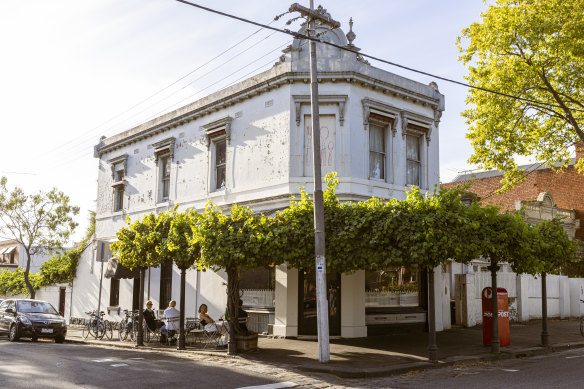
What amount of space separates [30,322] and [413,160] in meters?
14.1

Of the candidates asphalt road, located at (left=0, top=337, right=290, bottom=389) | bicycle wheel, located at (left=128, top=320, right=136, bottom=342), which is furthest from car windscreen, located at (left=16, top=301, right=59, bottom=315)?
asphalt road, located at (left=0, top=337, right=290, bottom=389)

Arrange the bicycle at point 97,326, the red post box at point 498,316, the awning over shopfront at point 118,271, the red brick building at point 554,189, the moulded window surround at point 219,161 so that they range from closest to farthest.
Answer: the red post box at point 498,316
the bicycle at point 97,326
the moulded window surround at point 219,161
the awning over shopfront at point 118,271
the red brick building at point 554,189

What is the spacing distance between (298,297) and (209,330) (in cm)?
312

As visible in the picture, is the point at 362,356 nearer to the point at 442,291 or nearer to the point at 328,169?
the point at 328,169

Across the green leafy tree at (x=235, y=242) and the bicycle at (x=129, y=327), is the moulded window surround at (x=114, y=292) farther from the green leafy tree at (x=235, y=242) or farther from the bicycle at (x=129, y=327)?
the green leafy tree at (x=235, y=242)

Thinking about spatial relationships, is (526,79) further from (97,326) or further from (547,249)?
(97,326)

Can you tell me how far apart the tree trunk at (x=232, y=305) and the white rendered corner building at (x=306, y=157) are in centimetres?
306

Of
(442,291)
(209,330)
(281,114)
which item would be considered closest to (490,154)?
(442,291)

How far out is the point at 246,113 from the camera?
60.5 ft

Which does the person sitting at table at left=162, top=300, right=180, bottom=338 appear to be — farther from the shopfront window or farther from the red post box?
the red post box

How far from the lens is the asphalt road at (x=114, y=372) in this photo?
31.7 ft

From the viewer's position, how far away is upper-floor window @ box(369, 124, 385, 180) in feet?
56.6

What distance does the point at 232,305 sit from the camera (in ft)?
45.4

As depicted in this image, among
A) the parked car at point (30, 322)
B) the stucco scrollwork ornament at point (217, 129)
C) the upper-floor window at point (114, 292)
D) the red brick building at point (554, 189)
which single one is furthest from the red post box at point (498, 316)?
the red brick building at point (554, 189)
